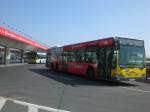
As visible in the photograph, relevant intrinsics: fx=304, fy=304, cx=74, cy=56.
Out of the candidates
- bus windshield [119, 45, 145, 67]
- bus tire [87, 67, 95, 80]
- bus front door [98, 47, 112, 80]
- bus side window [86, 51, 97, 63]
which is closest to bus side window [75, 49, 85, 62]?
Answer: bus side window [86, 51, 97, 63]

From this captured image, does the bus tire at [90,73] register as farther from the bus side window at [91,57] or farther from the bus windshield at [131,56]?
the bus windshield at [131,56]

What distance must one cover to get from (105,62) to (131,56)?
1737mm

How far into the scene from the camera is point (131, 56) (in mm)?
18125

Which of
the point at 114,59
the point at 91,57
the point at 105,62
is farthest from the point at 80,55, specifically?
the point at 114,59

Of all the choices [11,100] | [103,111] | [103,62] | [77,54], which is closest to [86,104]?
[103,111]

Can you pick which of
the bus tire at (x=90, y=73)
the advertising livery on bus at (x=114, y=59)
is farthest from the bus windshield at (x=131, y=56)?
the bus tire at (x=90, y=73)

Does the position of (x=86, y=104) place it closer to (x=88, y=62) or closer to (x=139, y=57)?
(x=139, y=57)

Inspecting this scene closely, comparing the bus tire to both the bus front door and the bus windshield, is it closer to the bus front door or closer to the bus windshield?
the bus front door

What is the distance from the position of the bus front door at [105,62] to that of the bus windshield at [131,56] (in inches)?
33.1

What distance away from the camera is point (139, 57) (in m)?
18.4

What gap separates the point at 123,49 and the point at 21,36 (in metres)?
36.8

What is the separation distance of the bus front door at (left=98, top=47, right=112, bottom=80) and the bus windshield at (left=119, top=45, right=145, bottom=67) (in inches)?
33.1

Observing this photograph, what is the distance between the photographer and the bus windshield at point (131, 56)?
17906 mm

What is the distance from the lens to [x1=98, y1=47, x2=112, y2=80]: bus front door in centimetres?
1842
